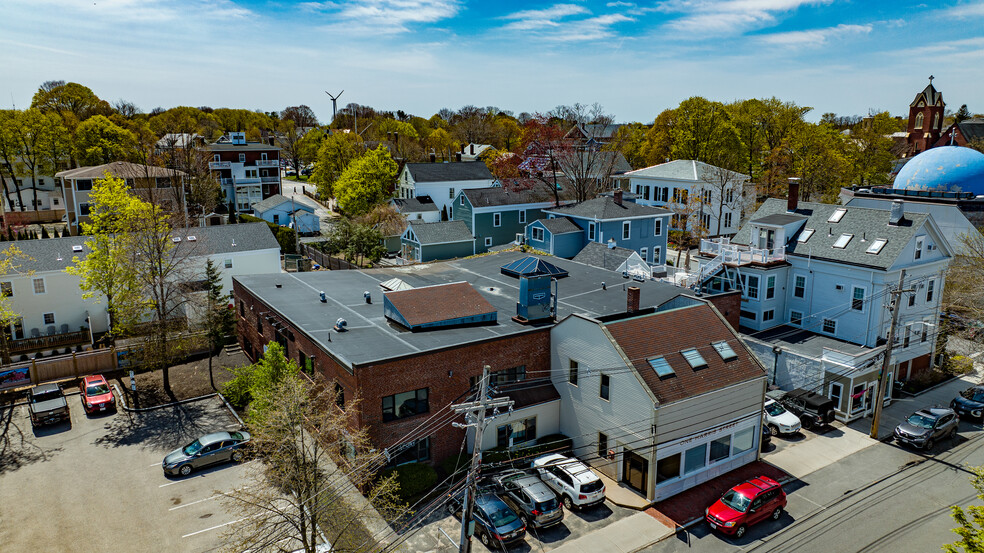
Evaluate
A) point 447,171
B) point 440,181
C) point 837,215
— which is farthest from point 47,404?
point 447,171

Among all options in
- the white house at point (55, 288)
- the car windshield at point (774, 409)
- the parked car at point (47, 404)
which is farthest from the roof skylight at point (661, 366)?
the parked car at point (47, 404)

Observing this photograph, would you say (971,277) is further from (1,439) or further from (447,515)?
(1,439)

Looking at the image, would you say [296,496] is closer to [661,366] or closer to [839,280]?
[661,366]

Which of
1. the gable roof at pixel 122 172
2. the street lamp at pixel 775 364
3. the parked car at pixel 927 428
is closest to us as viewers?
the parked car at pixel 927 428

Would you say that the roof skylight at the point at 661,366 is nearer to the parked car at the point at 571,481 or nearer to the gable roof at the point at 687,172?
the parked car at the point at 571,481

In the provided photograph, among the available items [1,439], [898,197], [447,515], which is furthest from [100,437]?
[898,197]
